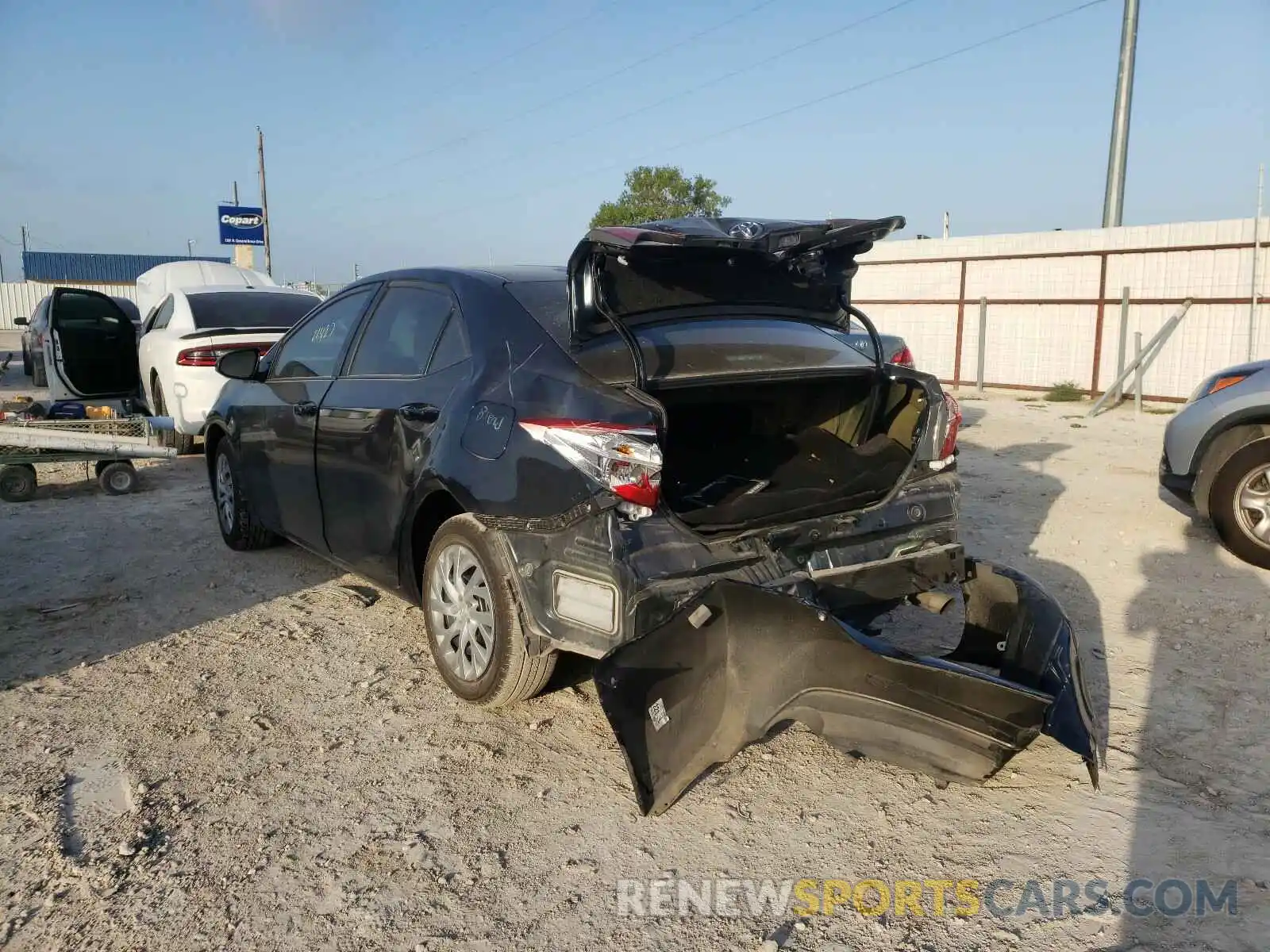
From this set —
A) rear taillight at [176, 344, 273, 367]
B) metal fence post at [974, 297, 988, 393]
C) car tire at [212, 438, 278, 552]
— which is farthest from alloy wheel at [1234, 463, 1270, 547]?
metal fence post at [974, 297, 988, 393]

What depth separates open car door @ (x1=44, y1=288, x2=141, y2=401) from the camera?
33.1 feet

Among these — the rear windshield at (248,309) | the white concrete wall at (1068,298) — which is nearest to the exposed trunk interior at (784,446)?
the rear windshield at (248,309)

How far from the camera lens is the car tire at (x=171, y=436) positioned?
9.35 meters

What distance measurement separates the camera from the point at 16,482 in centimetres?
755

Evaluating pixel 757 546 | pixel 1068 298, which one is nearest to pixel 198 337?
pixel 757 546

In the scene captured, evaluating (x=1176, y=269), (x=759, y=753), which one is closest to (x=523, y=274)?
(x=759, y=753)

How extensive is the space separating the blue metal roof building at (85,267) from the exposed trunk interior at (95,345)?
58424 mm

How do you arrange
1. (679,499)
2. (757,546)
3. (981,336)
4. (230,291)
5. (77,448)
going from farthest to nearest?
1. (981,336)
2. (230,291)
3. (77,448)
4. (679,499)
5. (757,546)

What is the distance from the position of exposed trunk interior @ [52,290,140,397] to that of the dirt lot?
6229mm

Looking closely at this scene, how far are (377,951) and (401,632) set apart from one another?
2.31 metres

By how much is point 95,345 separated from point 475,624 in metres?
8.87

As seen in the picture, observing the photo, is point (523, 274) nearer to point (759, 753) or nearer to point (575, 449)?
point (575, 449)

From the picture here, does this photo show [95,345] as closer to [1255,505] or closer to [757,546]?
[757,546]

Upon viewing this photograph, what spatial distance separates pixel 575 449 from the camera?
10.2ft
